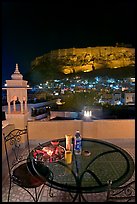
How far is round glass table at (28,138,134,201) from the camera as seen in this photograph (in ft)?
5.34

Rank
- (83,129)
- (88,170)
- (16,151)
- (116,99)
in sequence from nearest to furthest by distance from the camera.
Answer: (88,170), (16,151), (83,129), (116,99)

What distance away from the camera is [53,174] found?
184cm

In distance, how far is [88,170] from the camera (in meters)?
1.81

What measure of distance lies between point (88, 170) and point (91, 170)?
0.22m

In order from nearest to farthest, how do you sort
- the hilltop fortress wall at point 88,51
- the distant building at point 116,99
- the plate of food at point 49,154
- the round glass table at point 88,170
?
the round glass table at point 88,170, the plate of food at point 49,154, the hilltop fortress wall at point 88,51, the distant building at point 116,99

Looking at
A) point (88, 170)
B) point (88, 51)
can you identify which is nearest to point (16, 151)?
point (88, 170)

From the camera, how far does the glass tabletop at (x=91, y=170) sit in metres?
1.64

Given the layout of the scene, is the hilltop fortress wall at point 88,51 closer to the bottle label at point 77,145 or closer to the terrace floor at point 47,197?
the bottle label at point 77,145

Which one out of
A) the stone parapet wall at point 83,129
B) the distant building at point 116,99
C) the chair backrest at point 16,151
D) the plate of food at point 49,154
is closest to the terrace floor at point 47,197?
the plate of food at point 49,154

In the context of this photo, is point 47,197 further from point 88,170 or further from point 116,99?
point 116,99

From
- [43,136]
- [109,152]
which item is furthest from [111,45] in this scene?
[109,152]

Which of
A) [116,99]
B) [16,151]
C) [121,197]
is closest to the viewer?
[121,197]

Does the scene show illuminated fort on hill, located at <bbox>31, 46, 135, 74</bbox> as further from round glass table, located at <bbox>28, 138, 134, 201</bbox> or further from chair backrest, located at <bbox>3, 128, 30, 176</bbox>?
round glass table, located at <bbox>28, 138, 134, 201</bbox>

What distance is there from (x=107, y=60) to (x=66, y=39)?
173 cm
